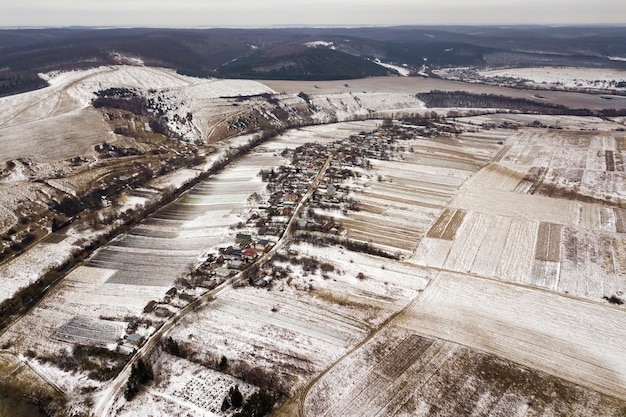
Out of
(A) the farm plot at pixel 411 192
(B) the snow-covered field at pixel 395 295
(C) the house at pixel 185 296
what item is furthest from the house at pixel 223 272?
(A) the farm plot at pixel 411 192

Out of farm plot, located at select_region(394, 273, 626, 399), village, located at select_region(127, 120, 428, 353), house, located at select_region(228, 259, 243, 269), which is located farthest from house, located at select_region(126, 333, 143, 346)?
farm plot, located at select_region(394, 273, 626, 399)

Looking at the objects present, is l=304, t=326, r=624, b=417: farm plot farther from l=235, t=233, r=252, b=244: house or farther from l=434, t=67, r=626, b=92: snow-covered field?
l=434, t=67, r=626, b=92: snow-covered field

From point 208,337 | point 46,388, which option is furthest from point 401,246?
point 46,388

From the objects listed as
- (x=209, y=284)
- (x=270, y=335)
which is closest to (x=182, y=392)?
(x=270, y=335)

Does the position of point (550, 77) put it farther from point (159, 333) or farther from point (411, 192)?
point (159, 333)

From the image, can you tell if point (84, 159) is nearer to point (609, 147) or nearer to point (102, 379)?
point (102, 379)
